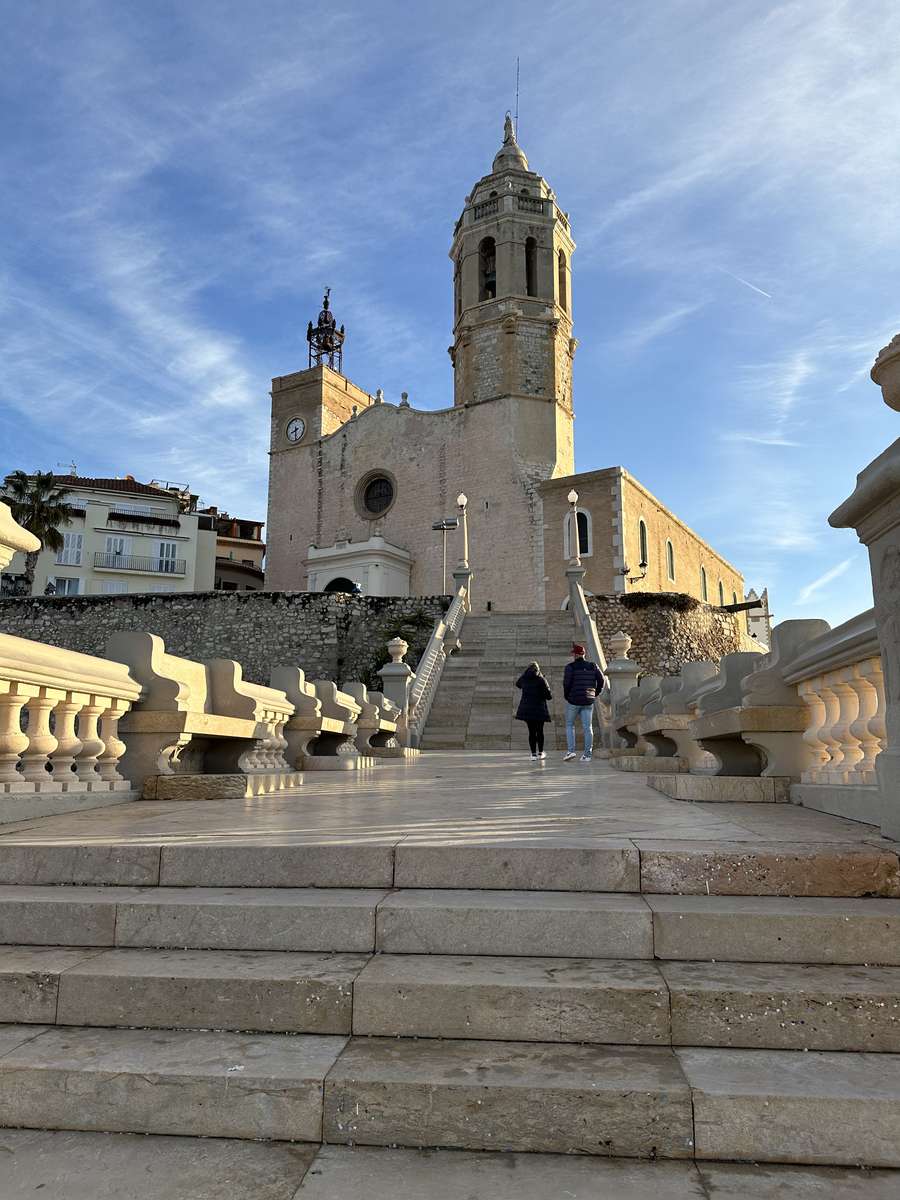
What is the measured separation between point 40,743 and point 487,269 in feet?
121

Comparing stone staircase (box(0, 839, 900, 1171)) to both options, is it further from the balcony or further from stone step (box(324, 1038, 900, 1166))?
the balcony

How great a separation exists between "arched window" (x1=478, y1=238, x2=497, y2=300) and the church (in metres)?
0.08

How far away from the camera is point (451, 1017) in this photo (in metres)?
2.28

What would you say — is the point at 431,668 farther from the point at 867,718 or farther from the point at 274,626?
the point at 867,718

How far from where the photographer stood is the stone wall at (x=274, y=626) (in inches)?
1050

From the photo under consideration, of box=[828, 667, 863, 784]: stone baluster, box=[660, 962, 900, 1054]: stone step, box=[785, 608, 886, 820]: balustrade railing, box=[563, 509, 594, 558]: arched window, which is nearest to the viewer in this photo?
box=[660, 962, 900, 1054]: stone step

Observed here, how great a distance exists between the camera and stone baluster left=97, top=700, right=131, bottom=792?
5367 mm

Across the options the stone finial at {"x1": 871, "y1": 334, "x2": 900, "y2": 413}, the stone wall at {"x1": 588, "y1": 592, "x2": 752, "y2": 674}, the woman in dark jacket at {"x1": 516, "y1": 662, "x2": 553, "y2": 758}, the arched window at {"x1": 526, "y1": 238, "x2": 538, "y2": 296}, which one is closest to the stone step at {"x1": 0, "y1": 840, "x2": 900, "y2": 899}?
the stone finial at {"x1": 871, "y1": 334, "x2": 900, "y2": 413}

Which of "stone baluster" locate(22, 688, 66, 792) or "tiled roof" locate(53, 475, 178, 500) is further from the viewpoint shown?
"tiled roof" locate(53, 475, 178, 500)

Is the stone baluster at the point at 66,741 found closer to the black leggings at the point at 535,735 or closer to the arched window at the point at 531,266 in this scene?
the black leggings at the point at 535,735

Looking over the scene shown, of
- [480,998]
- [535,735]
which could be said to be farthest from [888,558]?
[535,735]

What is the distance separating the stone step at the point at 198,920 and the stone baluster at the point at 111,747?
2.53 meters

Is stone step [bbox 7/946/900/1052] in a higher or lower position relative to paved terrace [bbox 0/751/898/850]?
lower

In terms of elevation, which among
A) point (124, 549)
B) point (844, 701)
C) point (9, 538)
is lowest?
point (844, 701)
